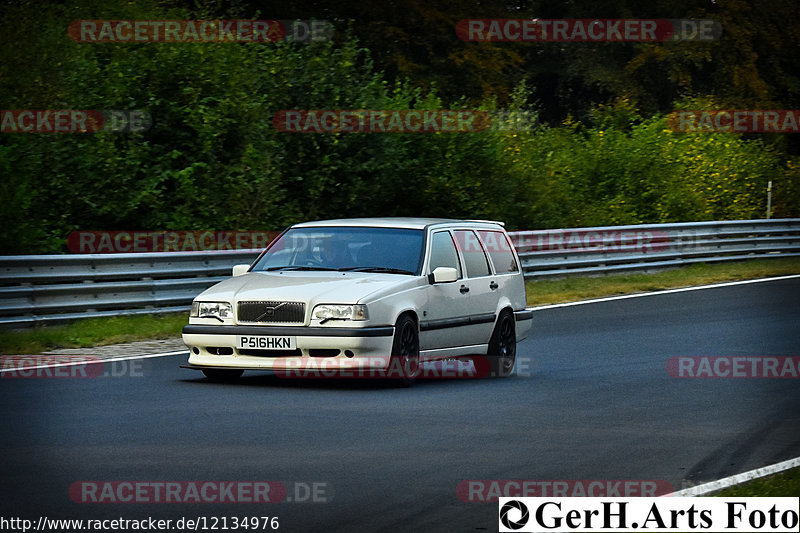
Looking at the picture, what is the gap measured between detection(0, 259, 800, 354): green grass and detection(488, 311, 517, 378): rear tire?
166 inches

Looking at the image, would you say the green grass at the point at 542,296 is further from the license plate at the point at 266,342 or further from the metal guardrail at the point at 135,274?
the license plate at the point at 266,342

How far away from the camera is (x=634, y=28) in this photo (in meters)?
51.2

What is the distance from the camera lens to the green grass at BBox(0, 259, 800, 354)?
15.1 m

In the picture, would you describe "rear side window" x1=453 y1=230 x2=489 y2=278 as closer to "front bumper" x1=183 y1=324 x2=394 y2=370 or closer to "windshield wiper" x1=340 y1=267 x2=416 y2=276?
"windshield wiper" x1=340 y1=267 x2=416 y2=276

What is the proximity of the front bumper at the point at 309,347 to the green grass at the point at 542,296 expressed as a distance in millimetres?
3147

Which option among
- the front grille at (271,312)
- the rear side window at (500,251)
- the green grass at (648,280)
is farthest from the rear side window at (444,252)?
the green grass at (648,280)

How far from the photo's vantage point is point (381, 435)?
9.77 metres

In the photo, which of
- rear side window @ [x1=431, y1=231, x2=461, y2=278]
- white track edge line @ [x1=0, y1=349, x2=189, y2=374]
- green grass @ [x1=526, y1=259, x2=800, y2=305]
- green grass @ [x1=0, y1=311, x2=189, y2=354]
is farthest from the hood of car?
green grass @ [x1=526, y1=259, x2=800, y2=305]

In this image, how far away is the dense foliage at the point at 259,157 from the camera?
22.2 m

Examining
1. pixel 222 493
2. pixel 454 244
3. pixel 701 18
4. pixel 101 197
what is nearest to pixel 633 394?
pixel 454 244

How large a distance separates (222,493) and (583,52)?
4478 cm

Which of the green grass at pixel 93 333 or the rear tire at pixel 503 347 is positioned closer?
the rear tire at pixel 503 347

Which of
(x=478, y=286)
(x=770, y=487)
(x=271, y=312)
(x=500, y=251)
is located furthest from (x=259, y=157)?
(x=770, y=487)

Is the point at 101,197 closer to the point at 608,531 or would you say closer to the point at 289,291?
the point at 289,291
